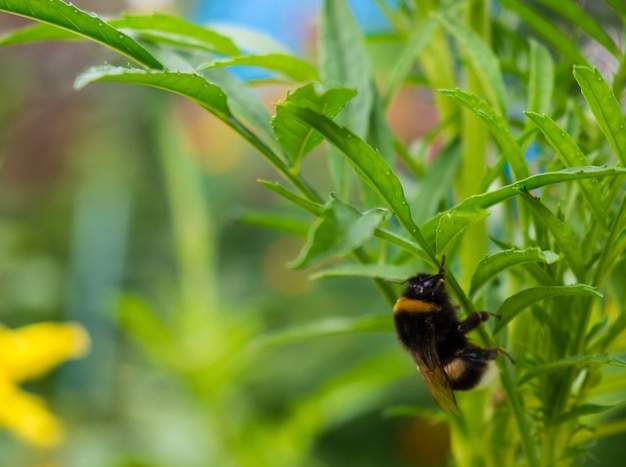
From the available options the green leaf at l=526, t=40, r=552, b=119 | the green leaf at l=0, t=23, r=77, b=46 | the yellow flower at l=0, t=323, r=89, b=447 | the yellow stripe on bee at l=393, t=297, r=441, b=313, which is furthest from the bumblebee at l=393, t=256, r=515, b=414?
the yellow flower at l=0, t=323, r=89, b=447

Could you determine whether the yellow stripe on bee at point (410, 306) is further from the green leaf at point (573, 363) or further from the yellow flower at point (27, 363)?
the yellow flower at point (27, 363)

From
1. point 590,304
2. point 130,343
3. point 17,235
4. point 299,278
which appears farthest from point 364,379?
point 17,235

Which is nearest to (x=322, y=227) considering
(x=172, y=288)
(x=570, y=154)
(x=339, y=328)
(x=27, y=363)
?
(x=570, y=154)

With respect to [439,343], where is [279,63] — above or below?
above

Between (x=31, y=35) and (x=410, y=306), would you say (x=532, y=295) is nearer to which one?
(x=410, y=306)

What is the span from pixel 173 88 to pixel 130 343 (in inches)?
65.3

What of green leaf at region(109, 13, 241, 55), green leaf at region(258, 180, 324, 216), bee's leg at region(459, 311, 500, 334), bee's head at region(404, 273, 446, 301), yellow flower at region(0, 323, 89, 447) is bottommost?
bee's leg at region(459, 311, 500, 334)

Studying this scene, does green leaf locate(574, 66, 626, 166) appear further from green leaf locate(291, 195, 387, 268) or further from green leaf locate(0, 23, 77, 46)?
green leaf locate(0, 23, 77, 46)

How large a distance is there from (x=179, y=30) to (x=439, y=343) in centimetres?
21

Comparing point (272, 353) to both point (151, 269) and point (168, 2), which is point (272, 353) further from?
point (168, 2)

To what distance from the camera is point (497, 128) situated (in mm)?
302

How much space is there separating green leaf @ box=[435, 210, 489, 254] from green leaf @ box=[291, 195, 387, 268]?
29mm

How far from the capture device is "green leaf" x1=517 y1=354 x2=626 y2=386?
302 millimetres

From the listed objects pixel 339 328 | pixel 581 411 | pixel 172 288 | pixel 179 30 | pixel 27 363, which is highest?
pixel 172 288
